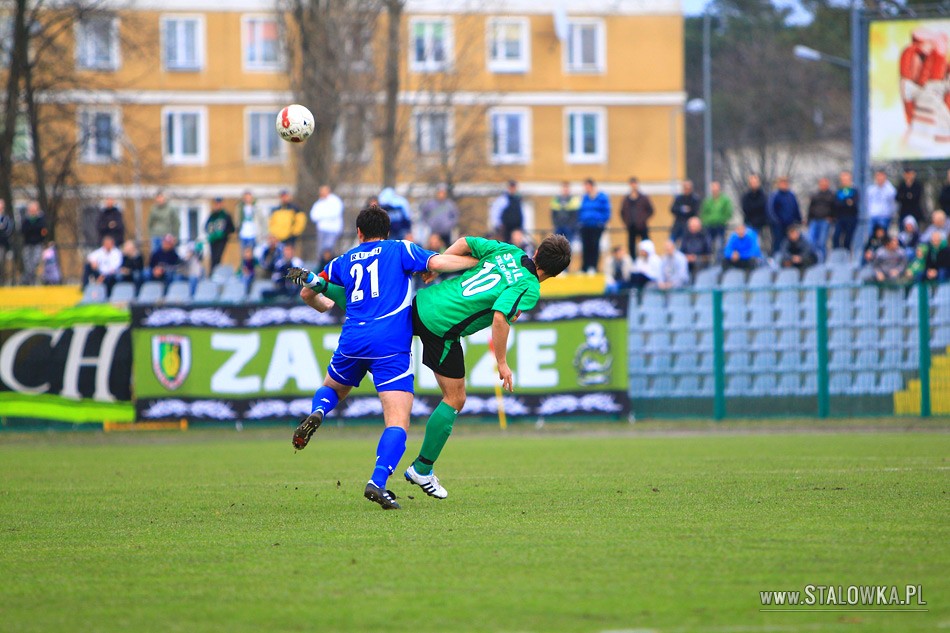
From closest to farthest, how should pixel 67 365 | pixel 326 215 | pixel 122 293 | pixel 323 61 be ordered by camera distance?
pixel 67 365 → pixel 122 293 → pixel 326 215 → pixel 323 61

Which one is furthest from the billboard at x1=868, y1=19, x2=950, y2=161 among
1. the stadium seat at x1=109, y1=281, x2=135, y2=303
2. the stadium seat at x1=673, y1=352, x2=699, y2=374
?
the stadium seat at x1=109, y1=281, x2=135, y2=303

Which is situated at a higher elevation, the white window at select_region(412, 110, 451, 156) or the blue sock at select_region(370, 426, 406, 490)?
the white window at select_region(412, 110, 451, 156)

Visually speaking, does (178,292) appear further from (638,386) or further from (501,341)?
(501,341)

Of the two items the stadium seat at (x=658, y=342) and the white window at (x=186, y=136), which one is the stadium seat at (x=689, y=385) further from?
the white window at (x=186, y=136)

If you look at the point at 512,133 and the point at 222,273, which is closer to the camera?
the point at 222,273

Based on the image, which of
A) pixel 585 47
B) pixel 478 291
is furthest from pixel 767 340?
pixel 585 47

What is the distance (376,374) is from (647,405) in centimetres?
1436

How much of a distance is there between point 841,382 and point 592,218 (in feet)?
21.9

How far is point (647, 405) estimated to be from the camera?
24078 mm

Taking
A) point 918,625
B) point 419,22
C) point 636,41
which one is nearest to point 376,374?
point 918,625

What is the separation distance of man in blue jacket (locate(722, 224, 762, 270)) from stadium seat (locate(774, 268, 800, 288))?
1.32 m

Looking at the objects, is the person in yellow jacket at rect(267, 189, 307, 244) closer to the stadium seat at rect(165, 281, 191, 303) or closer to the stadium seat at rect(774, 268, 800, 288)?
the stadium seat at rect(165, 281, 191, 303)

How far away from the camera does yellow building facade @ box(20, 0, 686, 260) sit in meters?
52.2

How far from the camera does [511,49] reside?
184 ft
